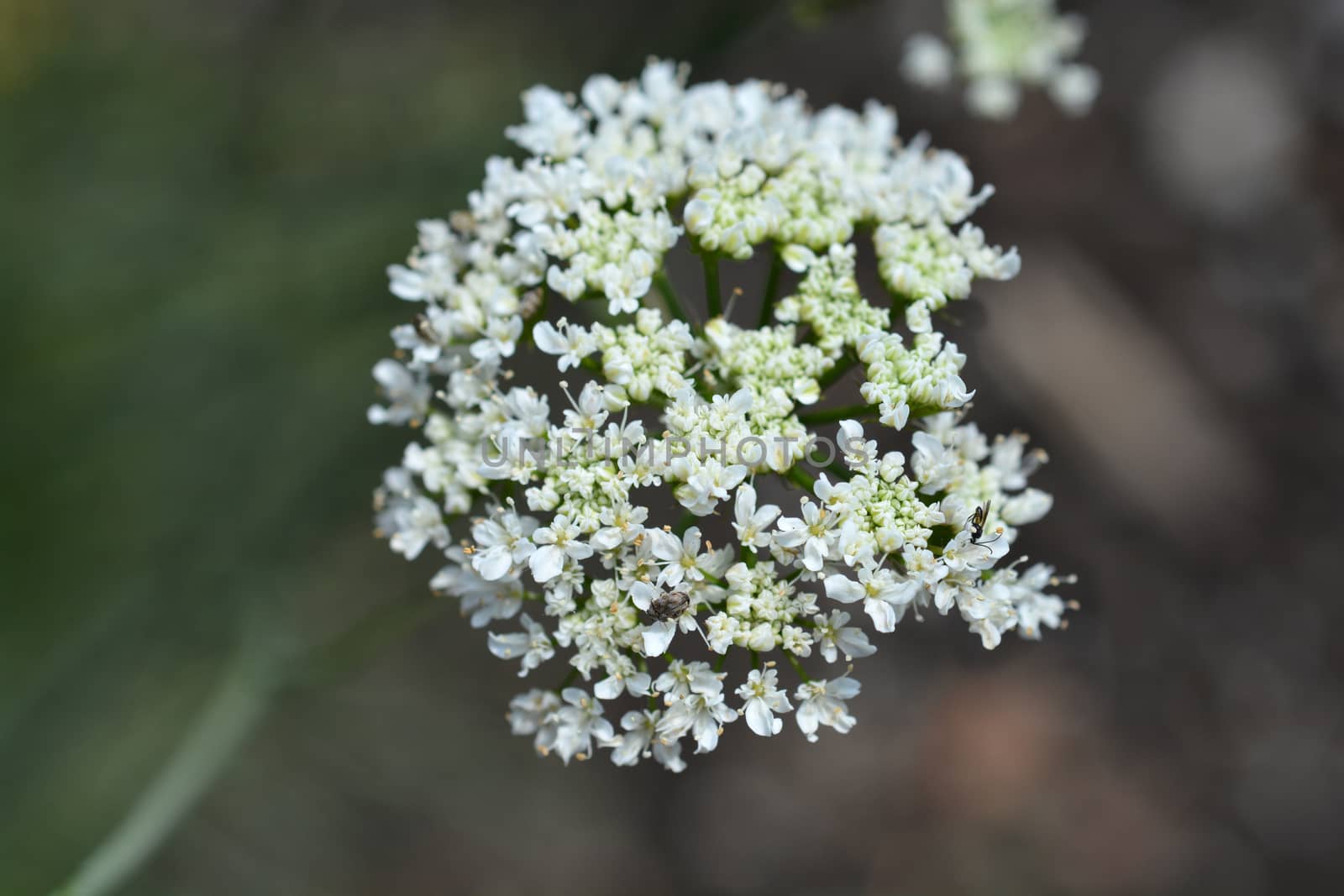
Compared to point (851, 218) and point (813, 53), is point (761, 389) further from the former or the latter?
point (813, 53)

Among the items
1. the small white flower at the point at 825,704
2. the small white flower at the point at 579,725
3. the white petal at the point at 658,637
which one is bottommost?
the small white flower at the point at 579,725

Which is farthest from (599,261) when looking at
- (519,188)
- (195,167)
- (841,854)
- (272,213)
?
(841,854)

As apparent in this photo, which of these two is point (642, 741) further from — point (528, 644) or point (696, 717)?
point (528, 644)

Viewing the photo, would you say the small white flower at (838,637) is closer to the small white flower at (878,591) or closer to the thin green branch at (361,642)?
the small white flower at (878,591)

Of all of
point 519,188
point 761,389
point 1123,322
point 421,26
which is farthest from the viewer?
point 1123,322

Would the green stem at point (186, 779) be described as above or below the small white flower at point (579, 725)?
below

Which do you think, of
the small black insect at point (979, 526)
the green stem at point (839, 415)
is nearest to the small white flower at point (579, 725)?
the green stem at point (839, 415)

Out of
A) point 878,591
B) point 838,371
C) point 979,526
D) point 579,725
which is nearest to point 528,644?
point 579,725
